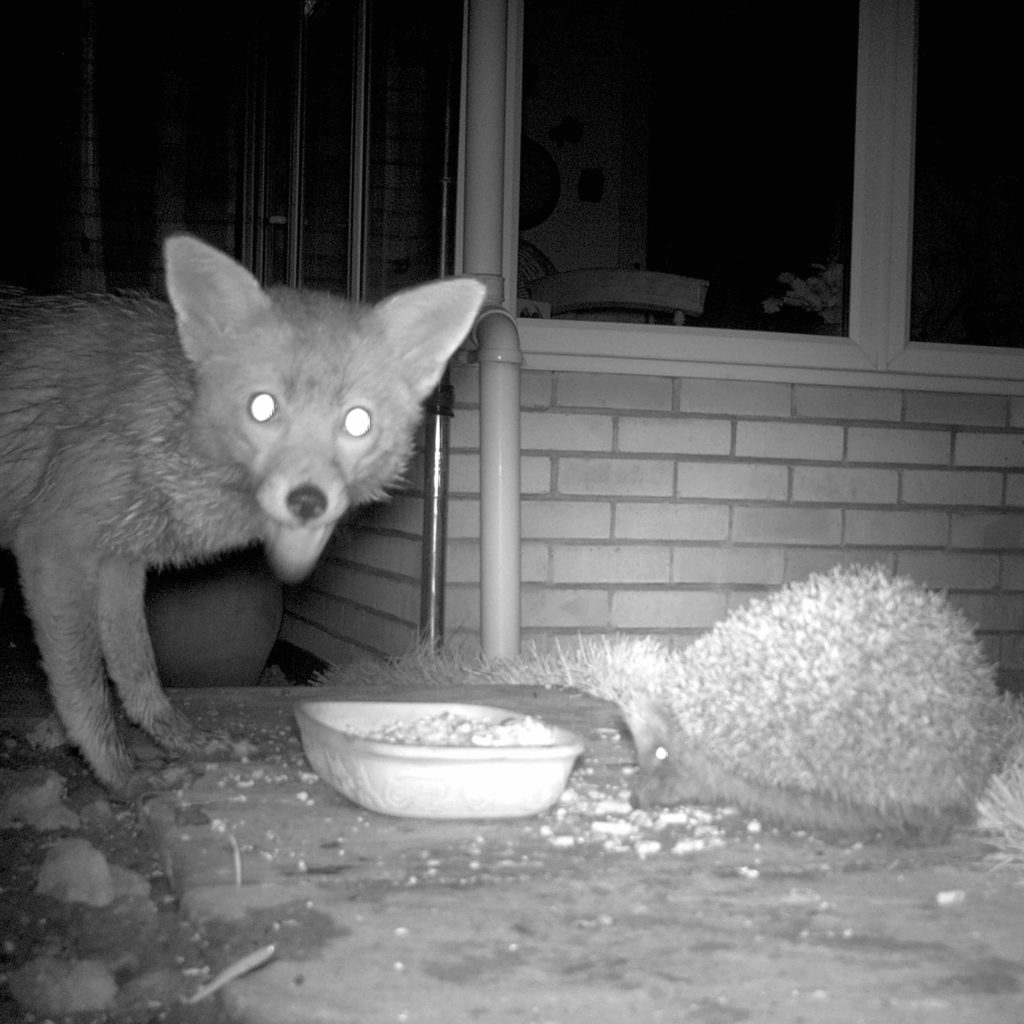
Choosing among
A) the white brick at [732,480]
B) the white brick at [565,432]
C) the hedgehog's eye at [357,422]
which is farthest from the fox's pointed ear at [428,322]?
the white brick at [732,480]

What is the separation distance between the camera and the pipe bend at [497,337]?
4.65 meters

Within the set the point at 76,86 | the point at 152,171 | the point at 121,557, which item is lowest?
the point at 121,557

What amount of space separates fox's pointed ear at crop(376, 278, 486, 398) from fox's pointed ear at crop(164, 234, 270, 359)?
34 cm

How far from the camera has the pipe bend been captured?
4652 millimetres

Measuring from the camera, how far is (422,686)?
13.9ft

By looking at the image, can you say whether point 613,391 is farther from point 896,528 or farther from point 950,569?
point 950,569

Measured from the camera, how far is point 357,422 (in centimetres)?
296

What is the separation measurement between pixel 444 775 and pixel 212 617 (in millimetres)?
2727

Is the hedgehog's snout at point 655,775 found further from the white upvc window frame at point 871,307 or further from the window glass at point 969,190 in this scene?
the window glass at point 969,190

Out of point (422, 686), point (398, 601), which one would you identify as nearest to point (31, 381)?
point (422, 686)

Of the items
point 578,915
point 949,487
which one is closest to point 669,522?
point 949,487

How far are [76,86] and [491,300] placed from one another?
4101mm

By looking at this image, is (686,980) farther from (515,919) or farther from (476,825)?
(476,825)

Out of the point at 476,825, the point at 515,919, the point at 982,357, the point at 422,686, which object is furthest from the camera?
the point at 982,357
